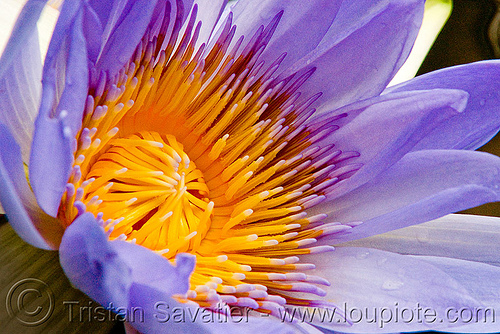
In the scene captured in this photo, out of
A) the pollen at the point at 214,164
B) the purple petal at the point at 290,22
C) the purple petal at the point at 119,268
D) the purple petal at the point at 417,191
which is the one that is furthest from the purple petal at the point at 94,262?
the purple petal at the point at 290,22

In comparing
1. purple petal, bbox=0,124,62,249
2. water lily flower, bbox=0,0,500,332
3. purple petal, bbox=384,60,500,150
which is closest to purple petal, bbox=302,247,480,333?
water lily flower, bbox=0,0,500,332

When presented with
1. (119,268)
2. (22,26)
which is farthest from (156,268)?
(22,26)

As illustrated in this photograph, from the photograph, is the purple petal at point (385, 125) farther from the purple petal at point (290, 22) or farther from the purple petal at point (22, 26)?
the purple petal at point (22, 26)

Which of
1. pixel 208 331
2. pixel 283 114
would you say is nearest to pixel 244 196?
pixel 283 114

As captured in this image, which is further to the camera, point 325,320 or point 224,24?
point 224,24

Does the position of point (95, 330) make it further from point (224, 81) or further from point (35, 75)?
point (224, 81)

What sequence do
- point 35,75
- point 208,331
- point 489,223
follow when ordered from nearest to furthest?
point 208,331 → point 35,75 → point 489,223
